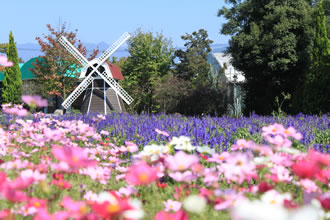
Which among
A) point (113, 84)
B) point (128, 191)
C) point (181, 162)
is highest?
point (113, 84)

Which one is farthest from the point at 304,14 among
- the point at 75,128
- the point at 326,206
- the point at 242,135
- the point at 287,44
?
the point at 326,206

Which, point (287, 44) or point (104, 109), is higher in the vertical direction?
point (287, 44)

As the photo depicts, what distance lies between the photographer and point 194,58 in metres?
29.8

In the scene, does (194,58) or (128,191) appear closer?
(128,191)

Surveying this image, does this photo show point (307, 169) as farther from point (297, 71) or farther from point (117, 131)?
point (297, 71)

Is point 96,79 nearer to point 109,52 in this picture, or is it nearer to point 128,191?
point 109,52

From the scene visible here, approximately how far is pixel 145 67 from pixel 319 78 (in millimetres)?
18264

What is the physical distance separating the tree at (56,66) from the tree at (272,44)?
41.1ft

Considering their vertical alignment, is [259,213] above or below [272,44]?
below

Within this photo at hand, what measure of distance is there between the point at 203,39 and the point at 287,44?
50.9 ft

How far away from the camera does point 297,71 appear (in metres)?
18.9

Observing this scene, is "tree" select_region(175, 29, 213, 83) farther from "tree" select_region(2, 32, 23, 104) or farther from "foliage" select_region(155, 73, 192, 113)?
"tree" select_region(2, 32, 23, 104)

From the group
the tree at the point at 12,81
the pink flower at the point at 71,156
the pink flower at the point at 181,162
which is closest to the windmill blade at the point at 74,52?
the tree at the point at 12,81

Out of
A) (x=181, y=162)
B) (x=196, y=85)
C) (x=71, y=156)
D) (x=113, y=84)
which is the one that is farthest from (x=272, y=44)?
(x=71, y=156)
